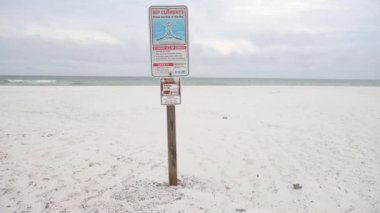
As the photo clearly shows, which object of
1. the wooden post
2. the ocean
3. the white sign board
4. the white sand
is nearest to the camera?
the white sign board

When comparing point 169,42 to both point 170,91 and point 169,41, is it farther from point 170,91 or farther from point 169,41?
point 170,91

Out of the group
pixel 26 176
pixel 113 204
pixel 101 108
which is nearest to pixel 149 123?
pixel 101 108

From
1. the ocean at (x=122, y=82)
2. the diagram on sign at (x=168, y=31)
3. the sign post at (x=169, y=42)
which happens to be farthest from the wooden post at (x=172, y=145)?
the ocean at (x=122, y=82)

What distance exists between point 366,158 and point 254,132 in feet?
9.77

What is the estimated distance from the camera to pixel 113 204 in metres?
3.88

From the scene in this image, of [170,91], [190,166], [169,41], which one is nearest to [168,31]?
[169,41]

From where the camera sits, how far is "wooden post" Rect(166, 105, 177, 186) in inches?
165

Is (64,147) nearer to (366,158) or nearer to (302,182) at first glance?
(302,182)

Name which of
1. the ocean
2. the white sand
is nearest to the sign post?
the white sand

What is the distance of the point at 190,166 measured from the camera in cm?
545

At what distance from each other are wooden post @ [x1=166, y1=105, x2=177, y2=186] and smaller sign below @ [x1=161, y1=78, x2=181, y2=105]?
0.11 metres

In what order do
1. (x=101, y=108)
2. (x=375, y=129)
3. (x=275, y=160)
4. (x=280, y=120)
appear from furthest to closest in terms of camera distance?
(x=101, y=108)
(x=280, y=120)
(x=375, y=129)
(x=275, y=160)

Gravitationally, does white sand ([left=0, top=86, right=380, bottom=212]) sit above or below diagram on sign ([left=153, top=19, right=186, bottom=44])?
below

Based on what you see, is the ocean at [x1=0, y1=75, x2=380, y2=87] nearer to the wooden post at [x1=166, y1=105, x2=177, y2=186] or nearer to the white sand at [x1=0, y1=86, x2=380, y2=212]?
the white sand at [x1=0, y1=86, x2=380, y2=212]
